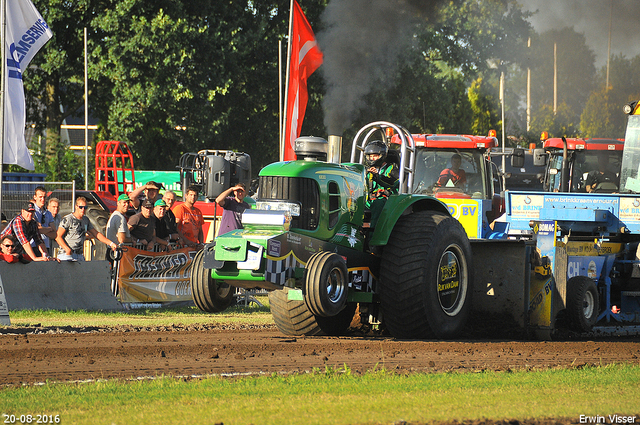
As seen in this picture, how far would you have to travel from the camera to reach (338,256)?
803 centimetres

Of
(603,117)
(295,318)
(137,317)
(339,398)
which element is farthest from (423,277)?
(603,117)

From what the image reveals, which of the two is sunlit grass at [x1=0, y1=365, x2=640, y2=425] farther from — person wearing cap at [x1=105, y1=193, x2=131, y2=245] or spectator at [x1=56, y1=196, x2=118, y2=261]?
spectator at [x1=56, y1=196, x2=118, y2=261]

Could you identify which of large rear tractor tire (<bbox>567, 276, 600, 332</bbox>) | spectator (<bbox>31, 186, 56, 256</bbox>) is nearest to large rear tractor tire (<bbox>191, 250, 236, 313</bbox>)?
large rear tractor tire (<bbox>567, 276, 600, 332</bbox>)

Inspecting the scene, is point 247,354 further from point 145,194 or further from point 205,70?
point 205,70

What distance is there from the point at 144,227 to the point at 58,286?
63.3 inches

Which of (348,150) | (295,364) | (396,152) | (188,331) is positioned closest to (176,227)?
(188,331)

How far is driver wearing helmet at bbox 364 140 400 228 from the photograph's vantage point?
9.68 meters

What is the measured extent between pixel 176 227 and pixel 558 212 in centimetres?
613

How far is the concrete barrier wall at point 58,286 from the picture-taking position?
39.7 ft

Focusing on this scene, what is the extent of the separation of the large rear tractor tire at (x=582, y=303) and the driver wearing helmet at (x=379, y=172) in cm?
242

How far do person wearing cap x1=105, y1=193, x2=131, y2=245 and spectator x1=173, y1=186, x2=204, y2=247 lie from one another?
1022mm

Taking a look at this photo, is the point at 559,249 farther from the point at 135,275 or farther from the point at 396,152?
the point at 135,275

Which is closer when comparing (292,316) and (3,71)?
(292,316)

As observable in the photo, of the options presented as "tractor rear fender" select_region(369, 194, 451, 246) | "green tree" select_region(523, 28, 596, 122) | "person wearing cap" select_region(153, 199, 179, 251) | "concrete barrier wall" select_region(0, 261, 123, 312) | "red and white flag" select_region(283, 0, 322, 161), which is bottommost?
"concrete barrier wall" select_region(0, 261, 123, 312)
